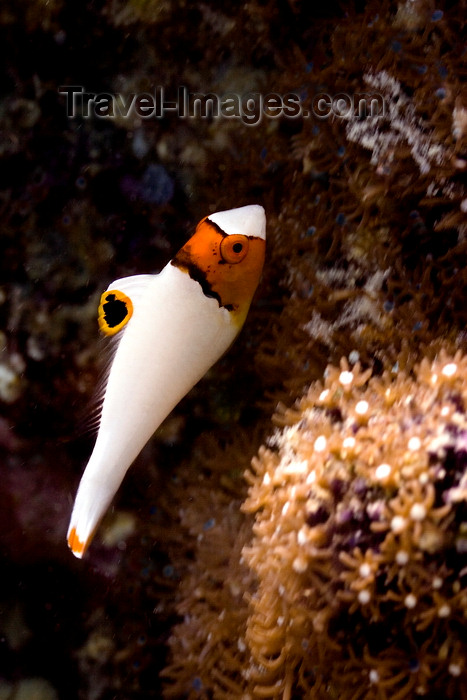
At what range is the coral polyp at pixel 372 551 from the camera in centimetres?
157

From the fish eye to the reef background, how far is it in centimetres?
35

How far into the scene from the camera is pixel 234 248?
8.21 feet

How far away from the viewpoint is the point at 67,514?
3104 millimetres

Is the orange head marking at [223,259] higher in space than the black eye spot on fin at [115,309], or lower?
lower

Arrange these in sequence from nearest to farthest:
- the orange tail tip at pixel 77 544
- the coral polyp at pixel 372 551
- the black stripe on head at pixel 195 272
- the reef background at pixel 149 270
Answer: the coral polyp at pixel 372 551, the orange tail tip at pixel 77 544, the black stripe on head at pixel 195 272, the reef background at pixel 149 270

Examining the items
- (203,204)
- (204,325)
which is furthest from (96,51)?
(204,325)

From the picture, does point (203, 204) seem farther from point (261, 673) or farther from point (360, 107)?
point (261, 673)

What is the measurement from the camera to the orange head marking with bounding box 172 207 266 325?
250cm

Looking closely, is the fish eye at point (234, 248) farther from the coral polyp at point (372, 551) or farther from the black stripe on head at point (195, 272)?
the coral polyp at point (372, 551)

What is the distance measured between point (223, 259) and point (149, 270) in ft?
2.29

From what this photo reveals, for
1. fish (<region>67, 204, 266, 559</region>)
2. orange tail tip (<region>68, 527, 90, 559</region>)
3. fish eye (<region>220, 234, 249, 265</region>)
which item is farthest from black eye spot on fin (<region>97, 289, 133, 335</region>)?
orange tail tip (<region>68, 527, 90, 559</region>)

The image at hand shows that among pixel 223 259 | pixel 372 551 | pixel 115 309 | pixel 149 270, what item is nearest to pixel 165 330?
pixel 115 309

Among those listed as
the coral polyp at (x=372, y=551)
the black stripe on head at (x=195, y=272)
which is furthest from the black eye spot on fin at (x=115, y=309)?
the coral polyp at (x=372, y=551)

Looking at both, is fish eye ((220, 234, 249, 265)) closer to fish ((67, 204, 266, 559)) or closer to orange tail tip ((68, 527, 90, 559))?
fish ((67, 204, 266, 559))
